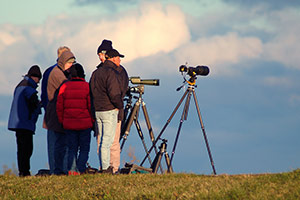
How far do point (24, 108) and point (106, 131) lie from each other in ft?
8.97

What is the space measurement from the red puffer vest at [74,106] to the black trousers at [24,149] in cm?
139

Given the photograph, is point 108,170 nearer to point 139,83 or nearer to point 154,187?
point 154,187

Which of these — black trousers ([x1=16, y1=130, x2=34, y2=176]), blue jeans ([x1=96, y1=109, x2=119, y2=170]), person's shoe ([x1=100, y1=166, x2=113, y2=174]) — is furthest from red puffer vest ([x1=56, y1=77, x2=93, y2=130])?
black trousers ([x1=16, y1=130, x2=34, y2=176])

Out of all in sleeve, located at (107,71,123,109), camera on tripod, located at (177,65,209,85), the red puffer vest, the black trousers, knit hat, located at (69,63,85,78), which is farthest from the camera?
camera on tripod, located at (177,65,209,85)

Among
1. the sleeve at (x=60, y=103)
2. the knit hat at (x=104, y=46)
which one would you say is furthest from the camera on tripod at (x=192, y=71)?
the sleeve at (x=60, y=103)

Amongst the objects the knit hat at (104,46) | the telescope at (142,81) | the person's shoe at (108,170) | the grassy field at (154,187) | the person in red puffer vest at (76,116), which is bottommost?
the grassy field at (154,187)

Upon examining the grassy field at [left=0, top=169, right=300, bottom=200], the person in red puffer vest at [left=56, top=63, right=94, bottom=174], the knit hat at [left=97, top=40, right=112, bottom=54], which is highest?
the knit hat at [left=97, top=40, right=112, bottom=54]

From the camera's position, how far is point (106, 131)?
11.4 metres

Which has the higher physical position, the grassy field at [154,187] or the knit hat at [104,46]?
the knit hat at [104,46]

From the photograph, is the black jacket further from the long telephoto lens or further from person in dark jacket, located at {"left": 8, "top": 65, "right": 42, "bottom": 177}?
the long telephoto lens

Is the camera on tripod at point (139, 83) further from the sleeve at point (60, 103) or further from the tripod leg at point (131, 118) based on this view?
the sleeve at point (60, 103)

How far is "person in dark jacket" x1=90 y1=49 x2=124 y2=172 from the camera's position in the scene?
11.4 metres

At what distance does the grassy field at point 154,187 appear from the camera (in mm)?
8461

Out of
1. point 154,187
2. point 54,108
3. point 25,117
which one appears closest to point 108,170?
point 54,108
